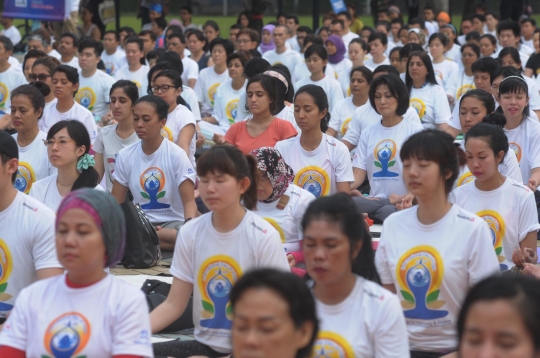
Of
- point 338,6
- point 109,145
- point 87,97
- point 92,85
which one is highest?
point 338,6

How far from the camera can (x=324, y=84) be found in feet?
35.1

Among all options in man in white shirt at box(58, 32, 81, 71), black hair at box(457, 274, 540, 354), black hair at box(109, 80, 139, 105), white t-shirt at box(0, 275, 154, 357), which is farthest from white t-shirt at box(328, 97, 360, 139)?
black hair at box(457, 274, 540, 354)

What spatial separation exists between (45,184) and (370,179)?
2.75 metres

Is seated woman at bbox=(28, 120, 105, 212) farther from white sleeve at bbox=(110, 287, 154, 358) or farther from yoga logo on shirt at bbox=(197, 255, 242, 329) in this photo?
white sleeve at bbox=(110, 287, 154, 358)

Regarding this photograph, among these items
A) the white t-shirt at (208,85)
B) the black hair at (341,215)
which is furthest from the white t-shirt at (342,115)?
the black hair at (341,215)

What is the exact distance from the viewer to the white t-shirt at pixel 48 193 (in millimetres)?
5828

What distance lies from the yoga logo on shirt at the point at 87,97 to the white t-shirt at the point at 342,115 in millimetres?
2857

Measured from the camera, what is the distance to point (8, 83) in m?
10.5

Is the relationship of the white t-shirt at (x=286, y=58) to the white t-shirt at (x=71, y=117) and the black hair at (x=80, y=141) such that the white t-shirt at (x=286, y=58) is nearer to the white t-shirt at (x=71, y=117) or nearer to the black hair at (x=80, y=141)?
the white t-shirt at (x=71, y=117)

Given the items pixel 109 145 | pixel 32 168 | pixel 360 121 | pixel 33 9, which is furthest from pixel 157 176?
pixel 33 9

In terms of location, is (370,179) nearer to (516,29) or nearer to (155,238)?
(155,238)

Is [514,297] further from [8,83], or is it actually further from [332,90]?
[8,83]

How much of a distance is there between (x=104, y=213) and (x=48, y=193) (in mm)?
2840

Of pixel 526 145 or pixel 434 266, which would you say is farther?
pixel 526 145
